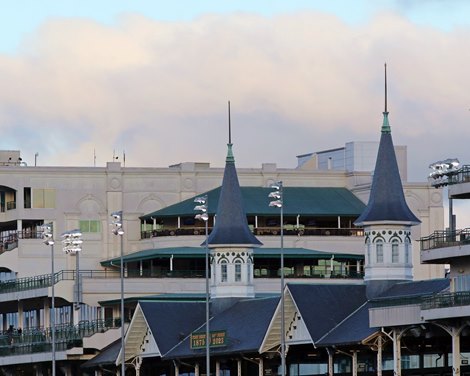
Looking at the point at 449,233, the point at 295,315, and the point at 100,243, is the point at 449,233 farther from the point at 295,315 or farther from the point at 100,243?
the point at 100,243

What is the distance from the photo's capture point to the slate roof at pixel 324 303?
133 metres

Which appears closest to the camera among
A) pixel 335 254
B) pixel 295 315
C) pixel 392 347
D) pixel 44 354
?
pixel 392 347

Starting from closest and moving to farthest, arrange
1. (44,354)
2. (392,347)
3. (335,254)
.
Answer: (392,347), (44,354), (335,254)

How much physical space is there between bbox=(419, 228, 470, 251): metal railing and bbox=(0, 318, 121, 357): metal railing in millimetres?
47051

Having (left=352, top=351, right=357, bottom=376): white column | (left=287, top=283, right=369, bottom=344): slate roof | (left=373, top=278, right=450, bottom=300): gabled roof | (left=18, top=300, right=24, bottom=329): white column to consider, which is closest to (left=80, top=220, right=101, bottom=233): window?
(left=18, top=300, right=24, bottom=329): white column

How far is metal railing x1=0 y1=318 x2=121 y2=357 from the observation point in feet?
535

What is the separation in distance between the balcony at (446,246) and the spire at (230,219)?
37280mm

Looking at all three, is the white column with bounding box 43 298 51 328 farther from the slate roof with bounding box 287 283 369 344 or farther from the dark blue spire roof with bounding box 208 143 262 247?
the slate roof with bounding box 287 283 369 344

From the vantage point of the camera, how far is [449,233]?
4614 inches

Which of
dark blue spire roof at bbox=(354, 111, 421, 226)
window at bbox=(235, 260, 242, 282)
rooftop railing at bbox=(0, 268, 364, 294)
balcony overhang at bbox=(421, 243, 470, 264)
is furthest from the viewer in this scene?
rooftop railing at bbox=(0, 268, 364, 294)

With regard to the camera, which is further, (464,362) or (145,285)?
(145,285)

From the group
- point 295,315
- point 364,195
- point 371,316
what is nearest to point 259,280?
point 364,195

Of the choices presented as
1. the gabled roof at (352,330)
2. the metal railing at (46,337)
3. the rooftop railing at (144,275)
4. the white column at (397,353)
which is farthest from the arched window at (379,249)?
the rooftop railing at (144,275)

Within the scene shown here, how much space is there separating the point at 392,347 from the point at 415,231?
65092 mm
